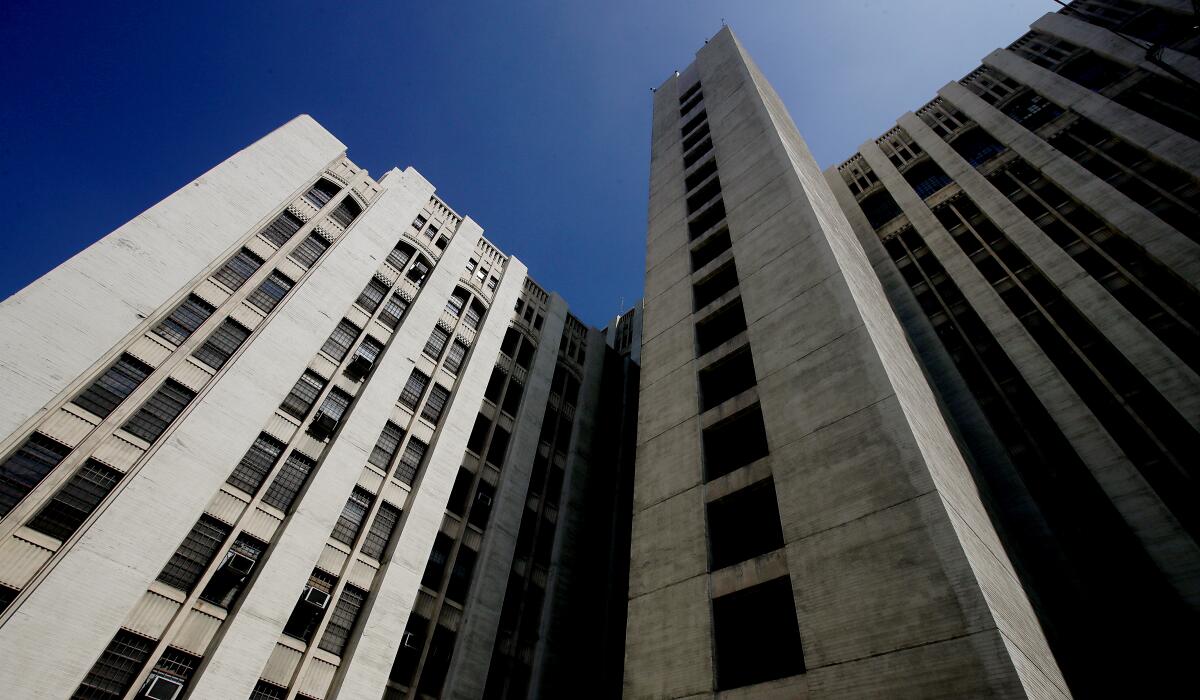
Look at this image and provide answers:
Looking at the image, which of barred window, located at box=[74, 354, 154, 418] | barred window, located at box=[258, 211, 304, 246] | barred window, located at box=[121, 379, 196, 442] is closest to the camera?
barred window, located at box=[74, 354, 154, 418]

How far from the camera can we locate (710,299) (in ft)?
82.7

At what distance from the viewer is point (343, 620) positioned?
20250mm

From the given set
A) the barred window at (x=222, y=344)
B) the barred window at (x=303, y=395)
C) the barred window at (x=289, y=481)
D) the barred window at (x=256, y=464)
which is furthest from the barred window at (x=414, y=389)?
the barred window at (x=222, y=344)

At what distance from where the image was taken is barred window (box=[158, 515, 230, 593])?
17.3 meters

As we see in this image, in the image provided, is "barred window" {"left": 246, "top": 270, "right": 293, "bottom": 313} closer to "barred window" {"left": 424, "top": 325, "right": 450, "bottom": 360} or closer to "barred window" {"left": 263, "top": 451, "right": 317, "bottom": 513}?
"barred window" {"left": 263, "top": 451, "right": 317, "bottom": 513}

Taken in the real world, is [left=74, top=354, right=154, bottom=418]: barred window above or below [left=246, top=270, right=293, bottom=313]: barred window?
below

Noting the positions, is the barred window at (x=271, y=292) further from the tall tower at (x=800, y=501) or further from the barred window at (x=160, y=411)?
the tall tower at (x=800, y=501)

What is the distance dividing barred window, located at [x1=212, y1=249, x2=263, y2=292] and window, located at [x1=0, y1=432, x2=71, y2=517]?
8.28 metres

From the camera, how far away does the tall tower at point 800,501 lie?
11258 millimetres

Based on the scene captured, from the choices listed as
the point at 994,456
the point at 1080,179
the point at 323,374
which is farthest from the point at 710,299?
the point at 1080,179

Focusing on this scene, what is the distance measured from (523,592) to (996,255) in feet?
93.4

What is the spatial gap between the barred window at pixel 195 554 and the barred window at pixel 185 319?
22.2 ft

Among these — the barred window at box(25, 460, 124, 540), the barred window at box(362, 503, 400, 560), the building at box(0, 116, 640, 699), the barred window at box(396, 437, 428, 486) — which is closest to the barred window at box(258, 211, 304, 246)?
the building at box(0, 116, 640, 699)

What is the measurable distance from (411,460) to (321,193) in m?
14.4
